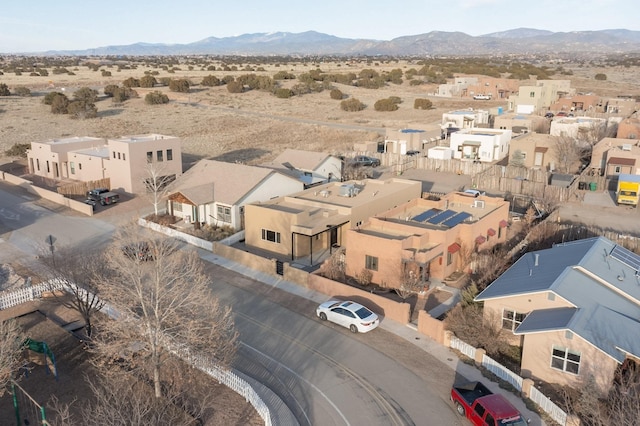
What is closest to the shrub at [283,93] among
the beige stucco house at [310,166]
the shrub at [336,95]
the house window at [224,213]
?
the shrub at [336,95]

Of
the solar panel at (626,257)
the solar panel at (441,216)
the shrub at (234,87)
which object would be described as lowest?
the solar panel at (441,216)

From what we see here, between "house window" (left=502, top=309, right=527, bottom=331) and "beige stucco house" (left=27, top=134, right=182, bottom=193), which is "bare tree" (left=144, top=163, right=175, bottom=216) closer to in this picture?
"beige stucco house" (left=27, top=134, right=182, bottom=193)

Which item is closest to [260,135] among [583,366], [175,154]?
[175,154]

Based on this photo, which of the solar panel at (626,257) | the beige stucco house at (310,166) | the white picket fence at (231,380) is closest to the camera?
the white picket fence at (231,380)

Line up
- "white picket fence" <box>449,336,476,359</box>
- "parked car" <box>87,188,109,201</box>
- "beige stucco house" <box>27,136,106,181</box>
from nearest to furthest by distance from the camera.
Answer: "white picket fence" <box>449,336,476,359</box> < "parked car" <box>87,188,109,201</box> < "beige stucco house" <box>27,136,106,181</box>

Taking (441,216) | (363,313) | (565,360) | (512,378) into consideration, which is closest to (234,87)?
(441,216)

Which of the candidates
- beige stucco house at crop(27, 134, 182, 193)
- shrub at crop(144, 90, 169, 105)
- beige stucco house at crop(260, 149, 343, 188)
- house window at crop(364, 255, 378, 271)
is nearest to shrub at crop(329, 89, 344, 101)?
shrub at crop(144, 90, 169, 105)

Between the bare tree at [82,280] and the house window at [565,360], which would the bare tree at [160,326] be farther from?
the house window at [565,360]
